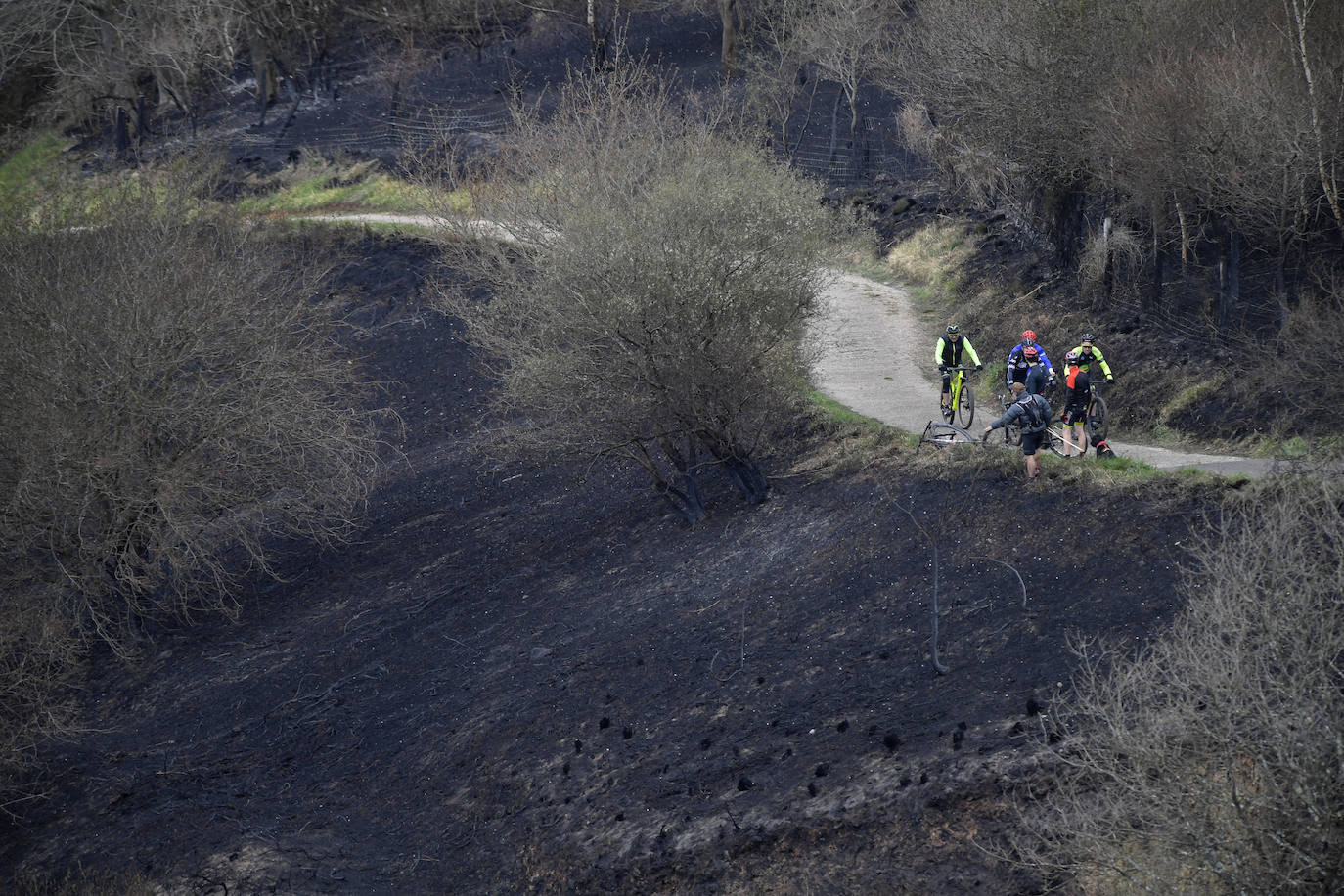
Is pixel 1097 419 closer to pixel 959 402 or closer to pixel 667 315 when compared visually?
pixel 959 402

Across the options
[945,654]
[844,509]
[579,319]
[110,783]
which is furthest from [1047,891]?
[110,783]

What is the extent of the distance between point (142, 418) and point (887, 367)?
12285 millimetres

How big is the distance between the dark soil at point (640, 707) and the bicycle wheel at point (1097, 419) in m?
1.68

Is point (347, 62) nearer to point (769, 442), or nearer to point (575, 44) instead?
point (575, 44)

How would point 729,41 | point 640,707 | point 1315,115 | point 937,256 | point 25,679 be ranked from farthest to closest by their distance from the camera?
1. point 729,41
2. point 937,256
3. point 1315,115
4. point 640,707
5. point 25,679

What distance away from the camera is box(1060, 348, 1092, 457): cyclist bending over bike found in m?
14.6

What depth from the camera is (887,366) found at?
2183 cm

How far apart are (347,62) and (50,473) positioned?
33158mm

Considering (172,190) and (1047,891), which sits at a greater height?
(172,190)

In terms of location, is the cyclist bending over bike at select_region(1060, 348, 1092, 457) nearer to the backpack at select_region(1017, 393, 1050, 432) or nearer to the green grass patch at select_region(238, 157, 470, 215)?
the backpack at select_region(1017, 393, 1050, 432)

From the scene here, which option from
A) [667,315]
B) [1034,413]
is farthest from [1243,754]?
[667,315]

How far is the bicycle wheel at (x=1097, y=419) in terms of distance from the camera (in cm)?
1527

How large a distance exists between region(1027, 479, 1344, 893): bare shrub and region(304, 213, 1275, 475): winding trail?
21.0 ft

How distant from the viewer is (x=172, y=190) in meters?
21.7
